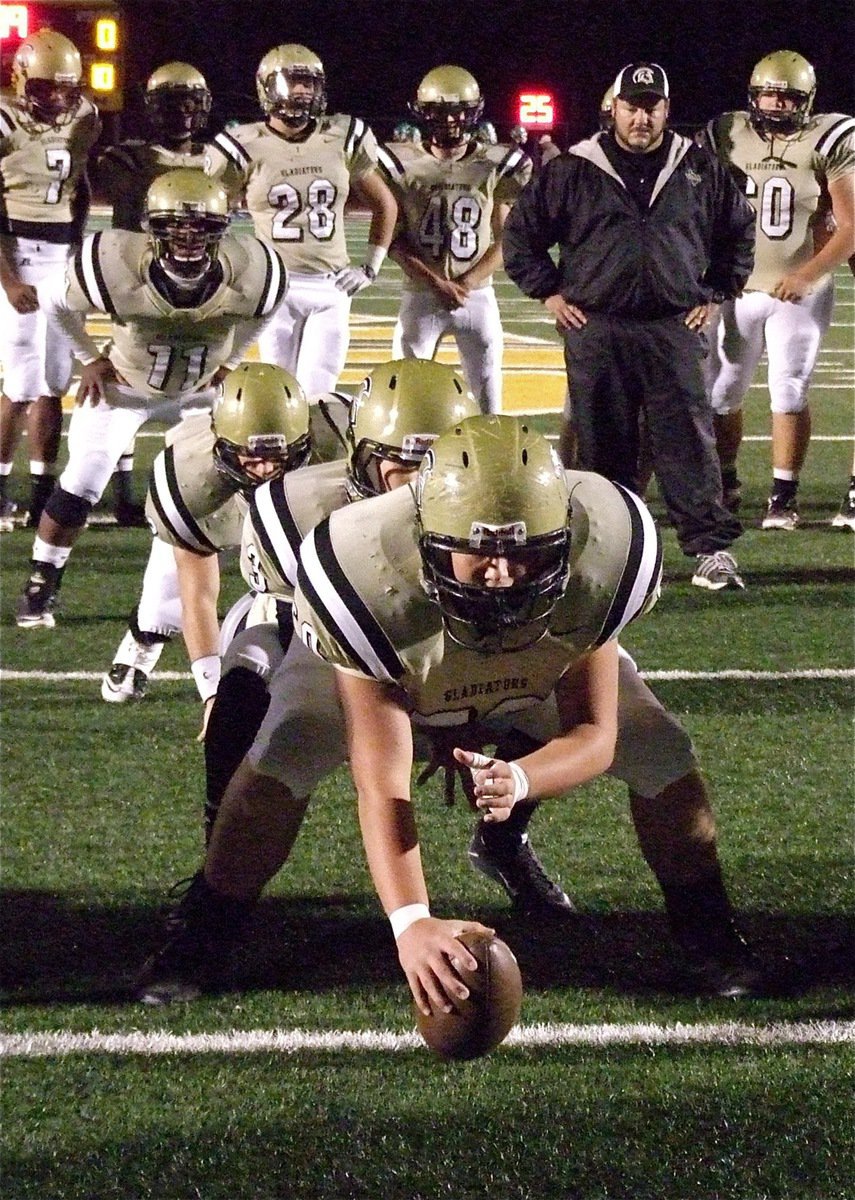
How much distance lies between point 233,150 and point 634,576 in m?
4.20

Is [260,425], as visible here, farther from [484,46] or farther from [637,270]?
[484,46]

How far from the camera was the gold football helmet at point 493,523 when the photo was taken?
2289mm

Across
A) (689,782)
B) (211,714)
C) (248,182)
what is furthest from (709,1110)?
(248,182)

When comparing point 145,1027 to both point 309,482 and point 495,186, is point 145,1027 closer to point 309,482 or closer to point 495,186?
point 309,482

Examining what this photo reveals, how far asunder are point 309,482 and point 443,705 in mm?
629

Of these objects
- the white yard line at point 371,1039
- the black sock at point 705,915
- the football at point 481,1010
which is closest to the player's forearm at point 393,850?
the football at point 481,1010

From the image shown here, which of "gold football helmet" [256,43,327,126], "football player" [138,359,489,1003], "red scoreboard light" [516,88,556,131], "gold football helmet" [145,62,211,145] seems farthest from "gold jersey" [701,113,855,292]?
"red scoreboard light" [516,88,556,131]

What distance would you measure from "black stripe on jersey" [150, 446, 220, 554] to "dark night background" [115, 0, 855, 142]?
2268 cm

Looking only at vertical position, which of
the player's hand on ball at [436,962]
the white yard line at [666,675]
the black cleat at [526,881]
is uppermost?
the player's hand on ball at [436,962]

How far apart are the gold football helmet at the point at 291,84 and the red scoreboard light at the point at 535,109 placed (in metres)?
21.8

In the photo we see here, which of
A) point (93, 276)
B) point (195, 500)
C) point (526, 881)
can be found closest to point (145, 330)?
point (93, 276)

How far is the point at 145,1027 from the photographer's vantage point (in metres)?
2.76

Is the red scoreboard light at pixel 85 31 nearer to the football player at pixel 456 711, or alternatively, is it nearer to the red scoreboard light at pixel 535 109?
the red scoreboard light at pixel 535 109

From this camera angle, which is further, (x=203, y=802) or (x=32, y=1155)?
(x=203, y=802)
